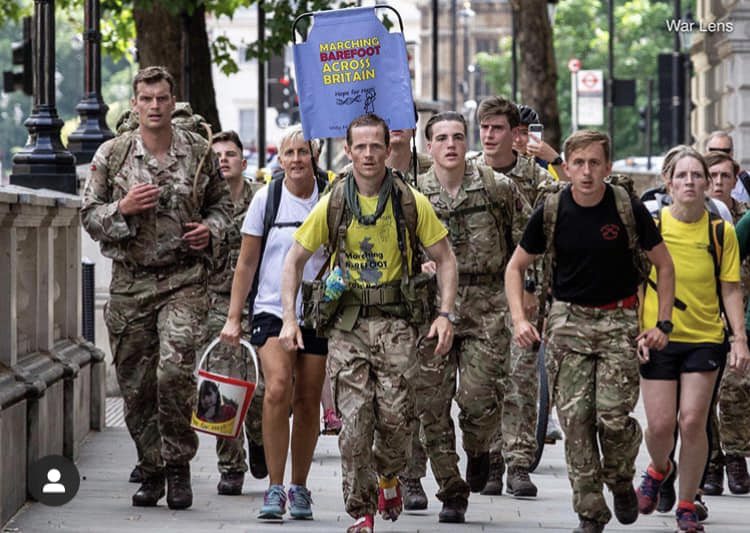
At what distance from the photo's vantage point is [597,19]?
78.3m

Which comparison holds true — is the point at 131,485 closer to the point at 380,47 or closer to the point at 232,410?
the point at 232,410

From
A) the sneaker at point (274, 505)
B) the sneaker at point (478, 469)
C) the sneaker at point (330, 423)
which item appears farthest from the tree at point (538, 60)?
the sneaker at point (274, 505)

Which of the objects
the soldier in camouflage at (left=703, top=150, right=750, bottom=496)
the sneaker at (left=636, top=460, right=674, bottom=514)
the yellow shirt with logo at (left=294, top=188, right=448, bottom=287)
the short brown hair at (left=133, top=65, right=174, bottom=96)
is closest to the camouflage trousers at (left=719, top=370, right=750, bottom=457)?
the soldier in camouflage at (left=703, top=150, right=750, bottom=496)

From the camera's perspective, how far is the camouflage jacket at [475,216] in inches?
378

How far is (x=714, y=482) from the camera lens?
35.0ft

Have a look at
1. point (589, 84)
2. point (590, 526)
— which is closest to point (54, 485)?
point (590, 526)

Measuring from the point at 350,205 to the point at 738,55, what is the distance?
17.7 metres

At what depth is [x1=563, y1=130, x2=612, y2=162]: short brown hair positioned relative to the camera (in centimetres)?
855

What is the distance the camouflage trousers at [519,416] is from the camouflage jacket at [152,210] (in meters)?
1.99

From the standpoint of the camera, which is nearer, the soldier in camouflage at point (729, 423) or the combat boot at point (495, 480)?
the combat boot at point (495, 480)

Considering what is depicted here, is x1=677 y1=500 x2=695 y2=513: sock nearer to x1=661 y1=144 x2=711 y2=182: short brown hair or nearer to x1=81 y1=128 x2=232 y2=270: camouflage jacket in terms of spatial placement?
x1=661 y1=144 x2=711 y2=182: short brown hair

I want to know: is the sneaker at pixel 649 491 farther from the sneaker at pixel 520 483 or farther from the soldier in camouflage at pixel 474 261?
the sneaker at pixel 520 483

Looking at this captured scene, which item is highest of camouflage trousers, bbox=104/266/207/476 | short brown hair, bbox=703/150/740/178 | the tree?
the tree

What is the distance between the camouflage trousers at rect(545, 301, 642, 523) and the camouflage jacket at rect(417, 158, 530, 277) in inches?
41.2
